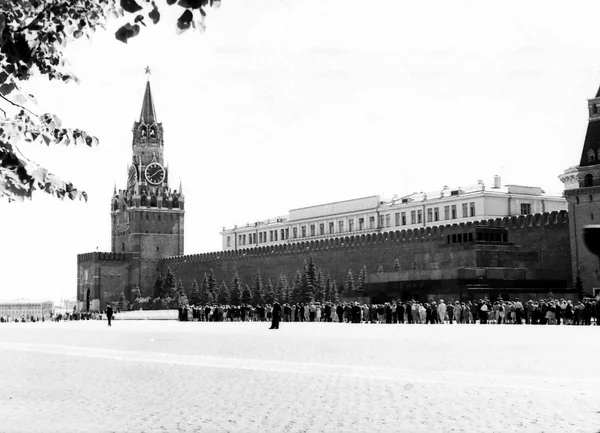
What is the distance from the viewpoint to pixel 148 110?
102m

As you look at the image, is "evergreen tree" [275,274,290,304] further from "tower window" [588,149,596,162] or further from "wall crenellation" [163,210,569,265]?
"tower window" [588,149,596,162]

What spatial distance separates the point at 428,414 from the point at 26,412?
342 centimetres

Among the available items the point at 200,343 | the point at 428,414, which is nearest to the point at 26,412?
the point at 428,414

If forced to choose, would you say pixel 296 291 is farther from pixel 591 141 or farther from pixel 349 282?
pixel 591 141

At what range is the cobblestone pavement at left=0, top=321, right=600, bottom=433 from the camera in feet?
24.1

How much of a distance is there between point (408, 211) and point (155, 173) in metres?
35.4

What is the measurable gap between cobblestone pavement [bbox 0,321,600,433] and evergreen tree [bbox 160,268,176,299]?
2647 inches

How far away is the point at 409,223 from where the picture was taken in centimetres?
7519

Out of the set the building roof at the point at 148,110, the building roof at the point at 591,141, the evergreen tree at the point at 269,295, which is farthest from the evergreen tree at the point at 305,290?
the building roof at the point at 148,110

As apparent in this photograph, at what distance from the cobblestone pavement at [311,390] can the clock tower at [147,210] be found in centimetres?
7946

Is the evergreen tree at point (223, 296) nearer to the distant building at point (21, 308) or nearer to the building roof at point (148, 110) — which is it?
the building roof at point (148, 110)

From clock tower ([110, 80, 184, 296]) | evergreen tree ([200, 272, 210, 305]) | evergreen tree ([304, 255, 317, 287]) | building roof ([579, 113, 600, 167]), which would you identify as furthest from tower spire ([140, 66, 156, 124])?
building roof ([579, 113, 600, 167])

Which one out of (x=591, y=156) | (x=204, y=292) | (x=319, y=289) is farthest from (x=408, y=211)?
(x=591, y=156)

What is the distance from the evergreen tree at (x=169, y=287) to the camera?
83500mm
